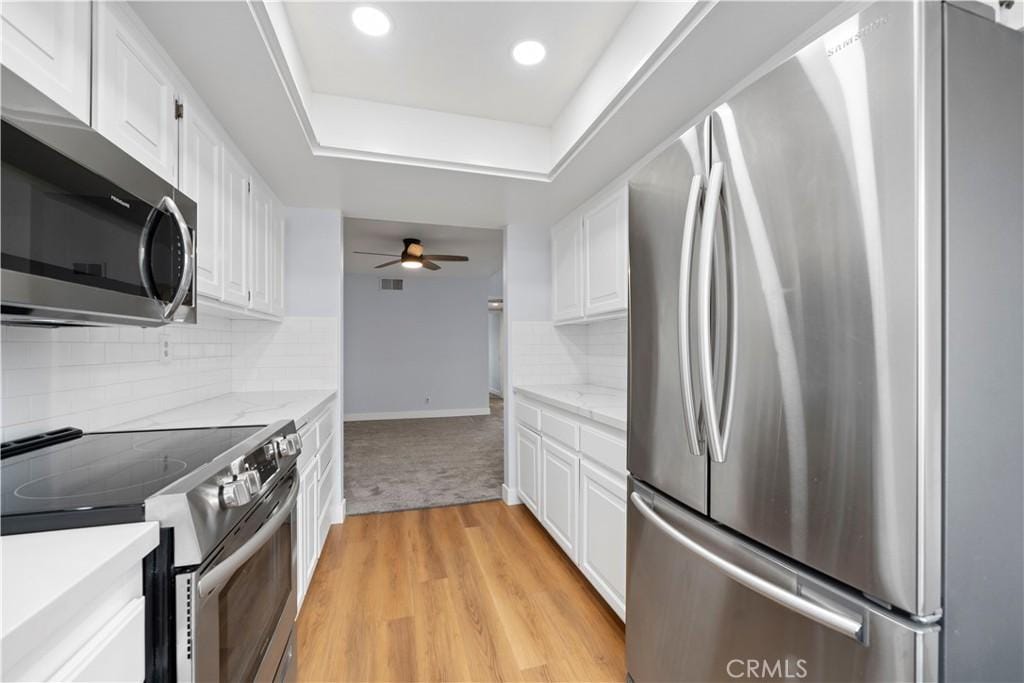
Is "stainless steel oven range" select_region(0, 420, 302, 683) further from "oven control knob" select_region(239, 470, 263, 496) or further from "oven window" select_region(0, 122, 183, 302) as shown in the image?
"oven window" select_region(0, 122, 183, 302)

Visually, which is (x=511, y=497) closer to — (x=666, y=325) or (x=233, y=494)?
(x=666, y=325)

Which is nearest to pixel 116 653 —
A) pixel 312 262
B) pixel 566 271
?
pixel 312 262

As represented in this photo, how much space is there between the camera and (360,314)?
6805 mm

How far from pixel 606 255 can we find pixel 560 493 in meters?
1.39

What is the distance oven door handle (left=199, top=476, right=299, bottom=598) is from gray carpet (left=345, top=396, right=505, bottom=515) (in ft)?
6.38

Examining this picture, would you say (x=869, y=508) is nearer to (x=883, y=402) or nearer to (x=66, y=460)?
(x=883, y=402)

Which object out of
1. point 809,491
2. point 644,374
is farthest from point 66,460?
point 809,491

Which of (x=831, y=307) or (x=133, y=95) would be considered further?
(x=133, y=95)

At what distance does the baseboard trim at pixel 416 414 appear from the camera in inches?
264

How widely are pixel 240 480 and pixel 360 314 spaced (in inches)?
244

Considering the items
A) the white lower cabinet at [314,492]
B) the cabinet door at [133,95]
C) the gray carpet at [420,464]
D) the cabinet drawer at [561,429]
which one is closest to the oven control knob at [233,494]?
the white lower cabinet at [314,492]

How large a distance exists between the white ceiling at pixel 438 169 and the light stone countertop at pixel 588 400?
1.25 metres

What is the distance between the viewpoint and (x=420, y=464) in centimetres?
425

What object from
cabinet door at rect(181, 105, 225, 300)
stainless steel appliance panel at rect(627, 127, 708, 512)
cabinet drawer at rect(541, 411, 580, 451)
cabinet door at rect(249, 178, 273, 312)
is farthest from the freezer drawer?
cabinet door at rect(249, 178, 273, 312)
